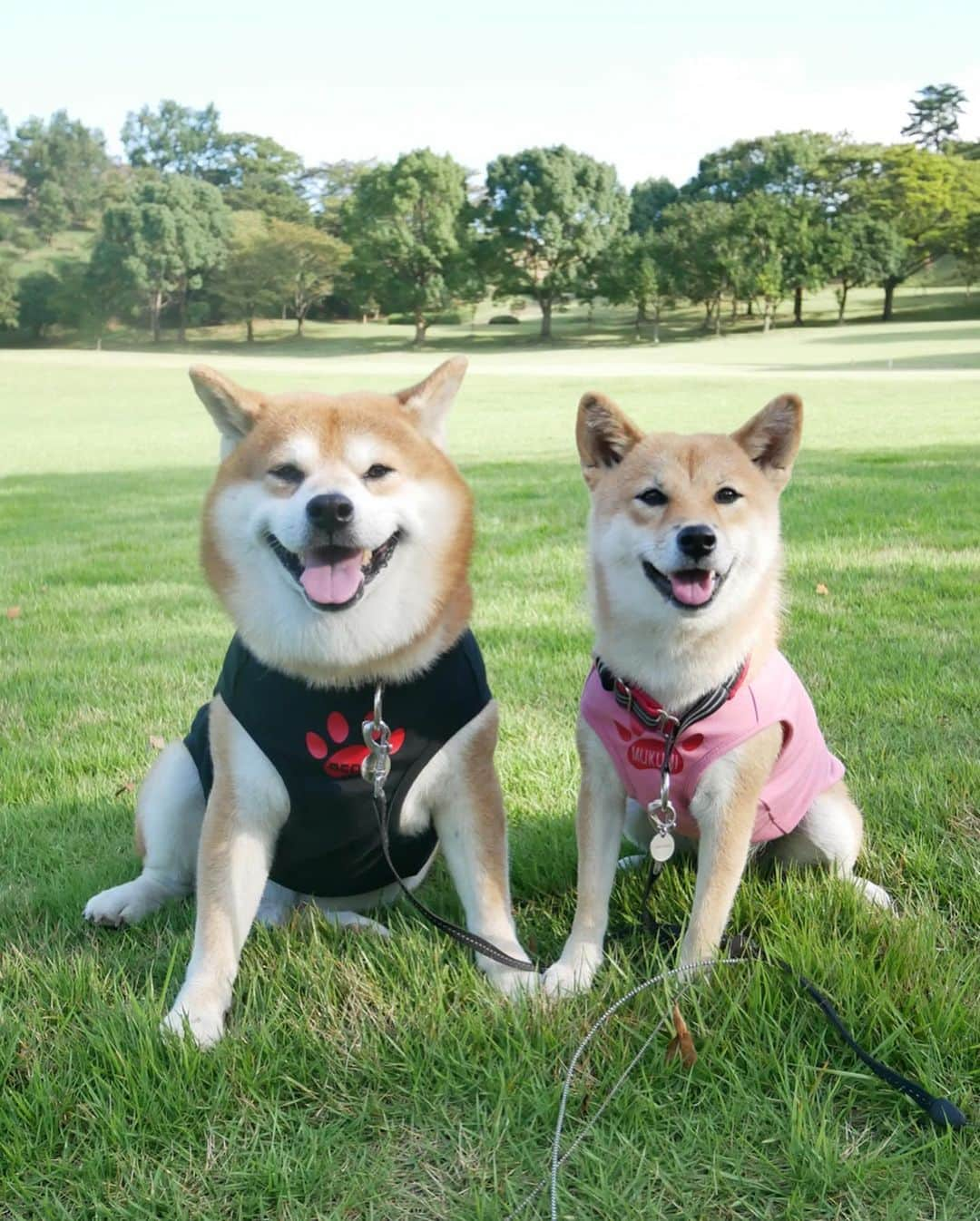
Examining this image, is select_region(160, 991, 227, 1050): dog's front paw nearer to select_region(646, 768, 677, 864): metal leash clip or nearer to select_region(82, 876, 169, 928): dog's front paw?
select_region(82, 876, 169, 928): dog's front paw

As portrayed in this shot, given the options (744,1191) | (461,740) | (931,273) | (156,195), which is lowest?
(744,1191)

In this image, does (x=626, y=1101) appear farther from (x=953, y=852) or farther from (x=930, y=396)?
(x=930, y=396)

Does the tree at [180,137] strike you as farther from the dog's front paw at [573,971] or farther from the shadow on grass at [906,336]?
the dog's front paw at [573,971]

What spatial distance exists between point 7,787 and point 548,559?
420 centimetres

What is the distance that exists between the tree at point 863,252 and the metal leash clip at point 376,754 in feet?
245

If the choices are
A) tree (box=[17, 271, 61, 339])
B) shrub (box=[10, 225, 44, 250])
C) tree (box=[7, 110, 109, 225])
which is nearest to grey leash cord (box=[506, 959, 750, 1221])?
tree (box=[17, 271, 61, 339])

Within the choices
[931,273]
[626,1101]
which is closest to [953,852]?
[626,1101]

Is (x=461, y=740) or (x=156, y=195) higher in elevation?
(x=156, y=195)

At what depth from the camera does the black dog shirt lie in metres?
2.61

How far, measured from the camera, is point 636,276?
6838 centimetres

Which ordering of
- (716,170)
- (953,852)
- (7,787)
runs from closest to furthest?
(953,852), (7,787), (716,170)

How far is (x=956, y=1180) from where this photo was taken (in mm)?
1938

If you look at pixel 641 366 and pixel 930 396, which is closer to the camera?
pixel 930 396

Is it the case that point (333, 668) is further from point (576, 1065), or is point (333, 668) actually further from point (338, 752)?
point (576, 1065)
